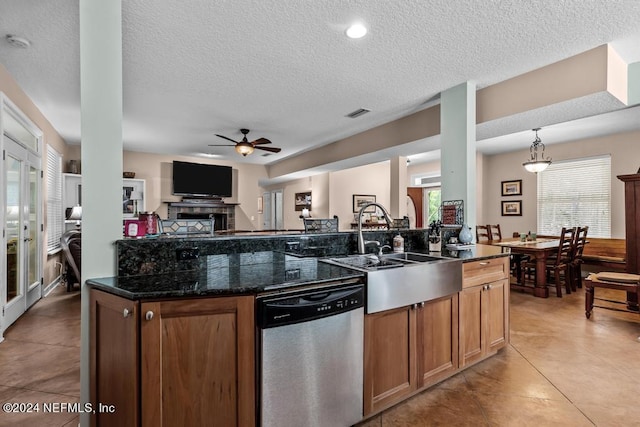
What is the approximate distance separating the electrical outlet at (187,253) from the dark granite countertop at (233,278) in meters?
0.08

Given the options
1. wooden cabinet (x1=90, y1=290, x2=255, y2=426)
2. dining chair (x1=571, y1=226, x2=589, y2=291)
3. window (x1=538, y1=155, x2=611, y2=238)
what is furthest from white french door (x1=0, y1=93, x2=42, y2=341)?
window (x1=538, y1=155, x2=611, y2=238)

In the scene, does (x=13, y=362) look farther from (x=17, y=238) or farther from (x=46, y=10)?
(x=46, y=10)

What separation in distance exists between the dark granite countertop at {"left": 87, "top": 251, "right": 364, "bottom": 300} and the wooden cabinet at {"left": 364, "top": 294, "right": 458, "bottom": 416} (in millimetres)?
400

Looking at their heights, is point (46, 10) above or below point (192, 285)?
above

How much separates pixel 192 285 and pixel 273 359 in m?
0.49

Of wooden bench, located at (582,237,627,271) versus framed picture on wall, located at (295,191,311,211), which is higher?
framed picture on wall, located at (295,191,311,211)

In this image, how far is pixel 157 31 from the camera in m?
2.37

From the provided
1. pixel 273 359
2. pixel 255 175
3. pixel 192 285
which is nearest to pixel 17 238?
pixel 192 285

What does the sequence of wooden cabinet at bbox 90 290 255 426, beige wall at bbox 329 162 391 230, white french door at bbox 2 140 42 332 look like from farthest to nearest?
beige wall at bbox 329 162 391 230 < white french door at bbox 2 140 42 332 < wooden cabinet at bbox 90 290 255 426

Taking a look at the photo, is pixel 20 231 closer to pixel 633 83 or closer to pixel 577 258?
pixel 633 83

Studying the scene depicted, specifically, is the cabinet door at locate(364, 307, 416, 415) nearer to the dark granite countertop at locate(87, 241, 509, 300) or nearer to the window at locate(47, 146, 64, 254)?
the dark granite countertop at locate(87, 241, 509, 300)

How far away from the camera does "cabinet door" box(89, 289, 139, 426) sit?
1276 millimetres

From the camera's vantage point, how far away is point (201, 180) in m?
7.72

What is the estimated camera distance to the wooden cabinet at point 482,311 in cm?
233
